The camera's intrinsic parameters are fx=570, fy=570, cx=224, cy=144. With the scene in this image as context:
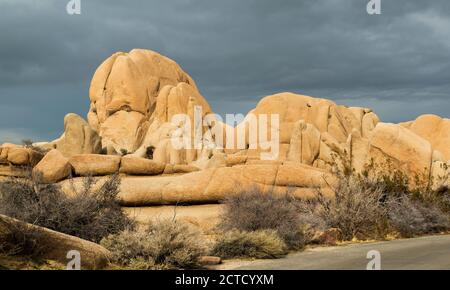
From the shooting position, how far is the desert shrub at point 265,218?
16922 mm

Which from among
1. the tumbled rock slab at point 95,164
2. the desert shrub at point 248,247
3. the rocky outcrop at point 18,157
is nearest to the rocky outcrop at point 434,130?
the tumbled rock slab at point 95,164

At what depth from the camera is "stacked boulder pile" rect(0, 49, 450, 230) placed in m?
24.7

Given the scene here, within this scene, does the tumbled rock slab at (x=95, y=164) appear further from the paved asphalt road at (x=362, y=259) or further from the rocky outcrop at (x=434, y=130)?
the rocky outcrop at (x=434, y=130)

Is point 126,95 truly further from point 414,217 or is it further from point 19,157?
point 414,217

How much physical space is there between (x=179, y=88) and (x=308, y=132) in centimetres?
3364

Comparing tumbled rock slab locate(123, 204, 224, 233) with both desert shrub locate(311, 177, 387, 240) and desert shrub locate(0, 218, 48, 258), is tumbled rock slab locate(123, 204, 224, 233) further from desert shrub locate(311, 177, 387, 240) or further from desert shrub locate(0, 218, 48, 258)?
desert shrub locate(0, 218, 48, 258)

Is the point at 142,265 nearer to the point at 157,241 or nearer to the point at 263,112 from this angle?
the point at 157,241

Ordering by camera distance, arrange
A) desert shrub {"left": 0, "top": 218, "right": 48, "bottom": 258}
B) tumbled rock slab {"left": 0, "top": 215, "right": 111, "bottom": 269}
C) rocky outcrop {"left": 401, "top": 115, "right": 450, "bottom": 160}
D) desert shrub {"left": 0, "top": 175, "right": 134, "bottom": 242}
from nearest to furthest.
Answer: desert shrub {"left": 0, "top": 218, "right": 48, "bottom": 258}, tumbled rock slab {"left": 0, "top": 215, "right": 111, "bottom": 269}, desert shrub {"left": 0, "top": 175, "right": 134, "bottom": 242}, rocky outcrop {"left": 401, "top": 115, "right": 450, "bottom": 160}

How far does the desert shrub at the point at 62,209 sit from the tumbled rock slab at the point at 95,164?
8.58 m

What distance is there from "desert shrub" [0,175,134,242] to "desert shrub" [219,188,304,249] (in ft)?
11.5

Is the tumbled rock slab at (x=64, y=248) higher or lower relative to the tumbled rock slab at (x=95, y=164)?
lower

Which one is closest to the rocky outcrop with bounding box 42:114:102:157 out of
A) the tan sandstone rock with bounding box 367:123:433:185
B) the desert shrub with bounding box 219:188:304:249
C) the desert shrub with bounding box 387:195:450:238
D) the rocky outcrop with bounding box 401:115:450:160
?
the rocky outcrop with bounding box 401:115:450:160

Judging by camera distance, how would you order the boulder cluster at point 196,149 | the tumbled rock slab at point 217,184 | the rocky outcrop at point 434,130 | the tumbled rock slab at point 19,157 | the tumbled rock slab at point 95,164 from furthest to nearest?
1. the rocky outcrop at point 434,130
2. the tumbled rock slab at point 19,157
3. the tumbled rock slab at point 95,164
4. the boulder cluster at point 196,149
5. the tumbled rock slab at point 217,184

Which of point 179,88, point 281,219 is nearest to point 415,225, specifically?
point 281,219
